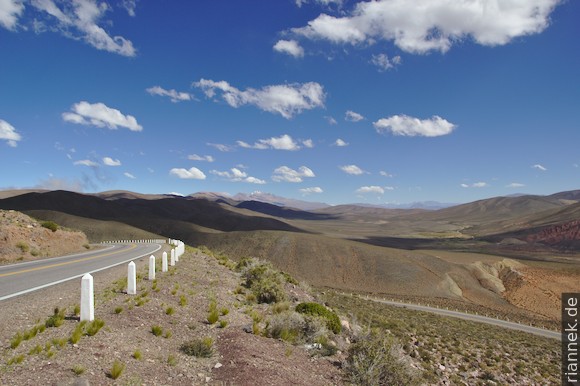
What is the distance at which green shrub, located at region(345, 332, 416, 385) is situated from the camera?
9.35 metres

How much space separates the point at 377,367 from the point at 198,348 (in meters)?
4.65

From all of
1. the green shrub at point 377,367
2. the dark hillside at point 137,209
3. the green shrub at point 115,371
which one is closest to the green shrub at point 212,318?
the green shrub at point 377,367

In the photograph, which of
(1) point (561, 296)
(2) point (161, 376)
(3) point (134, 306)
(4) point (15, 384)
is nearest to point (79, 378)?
(4) point (15, 384)

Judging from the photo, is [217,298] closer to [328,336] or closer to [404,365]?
[328,336]

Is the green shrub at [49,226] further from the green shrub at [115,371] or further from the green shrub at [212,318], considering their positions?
the green shrub at [115,371]

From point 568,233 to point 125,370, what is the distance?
165 meters

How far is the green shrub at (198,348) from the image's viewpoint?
846 centimetres

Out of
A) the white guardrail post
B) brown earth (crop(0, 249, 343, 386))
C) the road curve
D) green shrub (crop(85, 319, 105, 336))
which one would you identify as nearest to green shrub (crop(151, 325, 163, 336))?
brown earth (crop(0, 249, 343, 386))

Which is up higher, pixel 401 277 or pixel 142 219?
pixel 142 219

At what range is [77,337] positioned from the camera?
7516 mm

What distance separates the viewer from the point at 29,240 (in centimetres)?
2536

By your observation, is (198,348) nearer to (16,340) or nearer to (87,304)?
(87,304)

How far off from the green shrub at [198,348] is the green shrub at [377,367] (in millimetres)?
3558

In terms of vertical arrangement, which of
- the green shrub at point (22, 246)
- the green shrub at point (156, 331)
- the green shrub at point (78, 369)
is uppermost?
the green shrub at point (22, 246)
